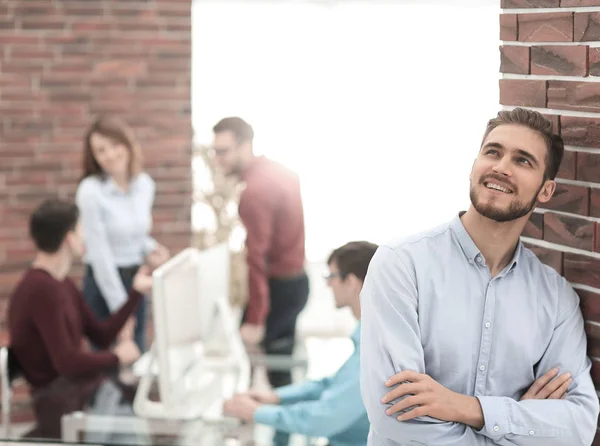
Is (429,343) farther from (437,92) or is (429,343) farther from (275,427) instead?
(437,92)

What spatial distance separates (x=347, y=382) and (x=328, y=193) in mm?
3843

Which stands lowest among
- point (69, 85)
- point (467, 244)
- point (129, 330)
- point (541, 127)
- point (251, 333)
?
point (129, 330)

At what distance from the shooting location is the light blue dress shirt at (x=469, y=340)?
1.82m

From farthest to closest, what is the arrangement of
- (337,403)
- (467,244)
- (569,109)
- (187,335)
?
(187,335) < (337,403) < (569,109) < (467,244)

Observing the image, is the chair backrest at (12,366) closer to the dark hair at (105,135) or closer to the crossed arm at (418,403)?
the dark hair at (105,135)

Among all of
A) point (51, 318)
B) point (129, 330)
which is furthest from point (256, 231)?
point (51, 318)

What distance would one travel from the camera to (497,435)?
181cm

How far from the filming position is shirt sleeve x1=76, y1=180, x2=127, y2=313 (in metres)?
4.24

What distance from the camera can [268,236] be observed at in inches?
161

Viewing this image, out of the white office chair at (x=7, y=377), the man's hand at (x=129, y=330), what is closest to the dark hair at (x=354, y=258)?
the white office chair at (x=7, y=377)

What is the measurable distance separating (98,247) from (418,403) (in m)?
2.72

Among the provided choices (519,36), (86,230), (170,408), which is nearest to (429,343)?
(519,36)

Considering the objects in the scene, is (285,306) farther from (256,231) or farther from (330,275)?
(330,275)

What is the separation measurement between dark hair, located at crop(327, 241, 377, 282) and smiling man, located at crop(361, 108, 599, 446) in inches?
24.7
